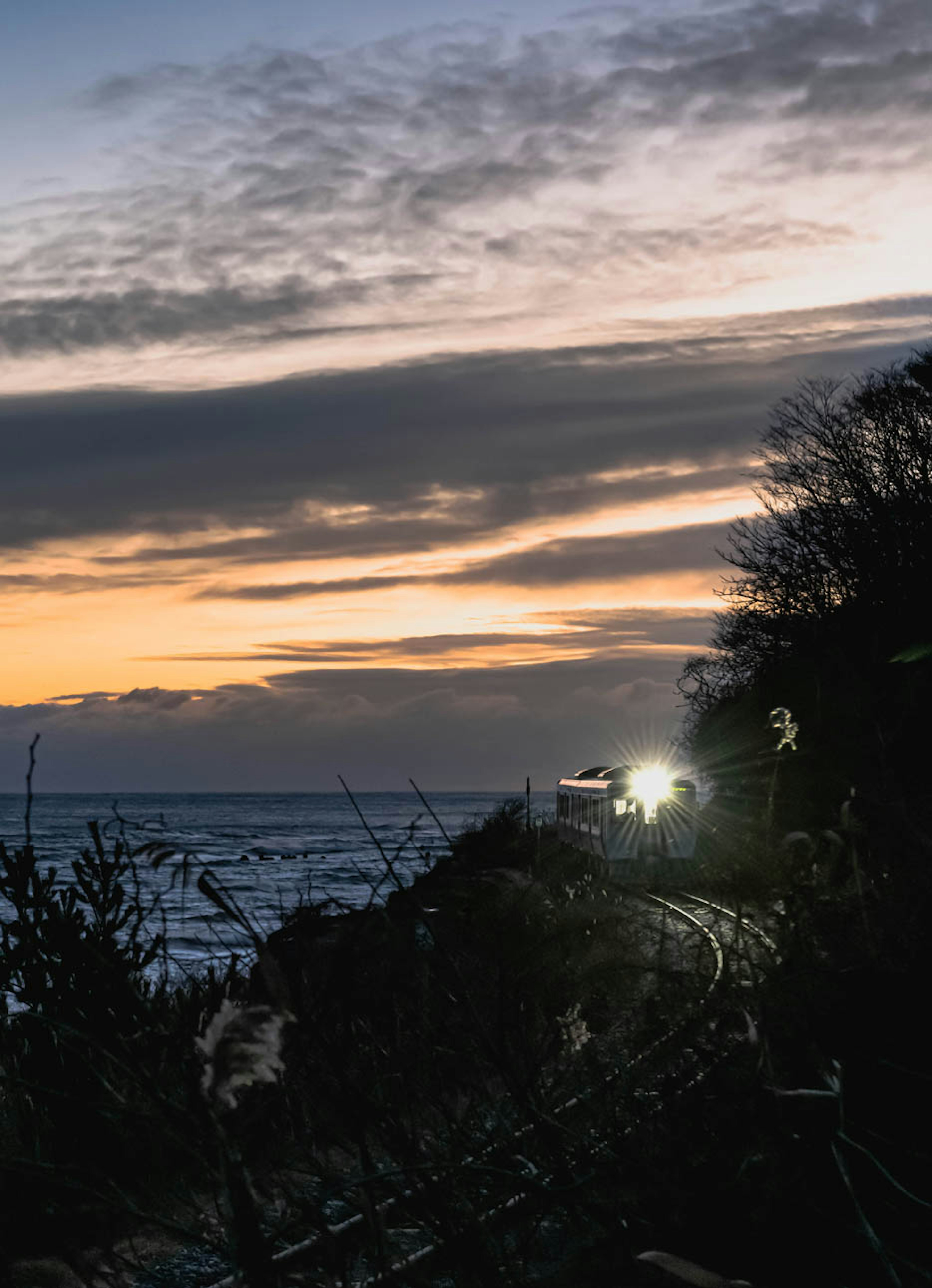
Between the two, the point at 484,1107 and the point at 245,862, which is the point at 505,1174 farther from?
the point at 245,862

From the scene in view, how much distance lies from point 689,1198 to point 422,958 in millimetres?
940

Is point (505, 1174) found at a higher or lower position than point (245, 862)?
lower

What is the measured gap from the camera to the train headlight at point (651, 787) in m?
29.6

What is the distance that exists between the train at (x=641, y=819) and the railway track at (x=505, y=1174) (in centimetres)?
2234

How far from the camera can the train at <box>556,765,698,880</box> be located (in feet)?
94.4

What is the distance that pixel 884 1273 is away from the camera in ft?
9.66

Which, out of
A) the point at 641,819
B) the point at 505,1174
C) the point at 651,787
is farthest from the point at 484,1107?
the point at 651,787

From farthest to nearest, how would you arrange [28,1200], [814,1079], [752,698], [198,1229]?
[752,698] < [28,1200] < [198,1229] < [814,1079]

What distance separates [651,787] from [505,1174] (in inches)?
1120

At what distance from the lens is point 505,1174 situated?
2355mm

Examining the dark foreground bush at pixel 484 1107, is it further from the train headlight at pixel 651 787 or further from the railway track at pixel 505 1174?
the train headlight at pixel 651 787

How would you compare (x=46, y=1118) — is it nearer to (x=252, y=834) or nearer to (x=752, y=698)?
(x=252, y=834)

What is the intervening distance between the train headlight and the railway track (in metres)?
24.4

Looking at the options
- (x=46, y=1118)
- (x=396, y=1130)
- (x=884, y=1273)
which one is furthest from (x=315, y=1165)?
(x=46, y=1118)
